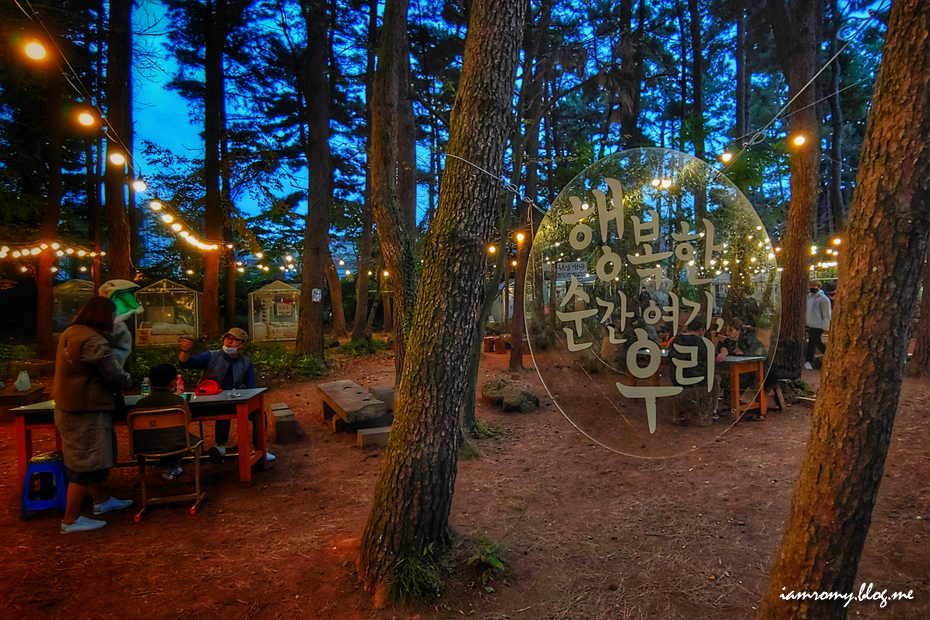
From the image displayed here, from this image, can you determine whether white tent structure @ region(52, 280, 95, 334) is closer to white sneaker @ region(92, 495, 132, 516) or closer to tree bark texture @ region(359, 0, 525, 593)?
white sneaker @ region(92, 495, 132, 516)

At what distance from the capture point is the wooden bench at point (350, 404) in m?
5.36

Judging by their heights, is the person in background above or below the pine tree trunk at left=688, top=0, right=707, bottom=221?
below

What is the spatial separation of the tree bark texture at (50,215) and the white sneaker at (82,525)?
8788 millimetres

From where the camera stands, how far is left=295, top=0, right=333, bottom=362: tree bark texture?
973cm

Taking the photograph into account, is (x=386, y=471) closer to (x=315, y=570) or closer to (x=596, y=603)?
(x=315, y=570)

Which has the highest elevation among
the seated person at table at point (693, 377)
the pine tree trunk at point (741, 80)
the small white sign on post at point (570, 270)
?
the pine tree trunk at point (741, 80)

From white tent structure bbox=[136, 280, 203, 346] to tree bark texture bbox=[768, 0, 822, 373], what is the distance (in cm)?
1455

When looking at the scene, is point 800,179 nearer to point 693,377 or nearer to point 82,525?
point 693,377

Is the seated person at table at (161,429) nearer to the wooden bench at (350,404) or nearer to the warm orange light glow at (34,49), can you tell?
the wooden bench at (350,404)

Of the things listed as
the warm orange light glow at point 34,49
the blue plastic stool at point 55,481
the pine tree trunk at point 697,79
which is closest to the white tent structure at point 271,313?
the warm orange light glow at point 34,49

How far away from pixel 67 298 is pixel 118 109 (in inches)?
516

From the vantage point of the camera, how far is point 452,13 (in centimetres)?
738

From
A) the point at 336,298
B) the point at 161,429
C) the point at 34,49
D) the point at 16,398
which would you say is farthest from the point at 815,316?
the point at 336,298

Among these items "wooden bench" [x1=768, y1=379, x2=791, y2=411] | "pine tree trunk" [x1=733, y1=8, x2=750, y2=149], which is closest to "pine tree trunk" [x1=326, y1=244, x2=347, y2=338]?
"pine tree trunk" [x1=733, y1=8, x2=750, y2=149]
